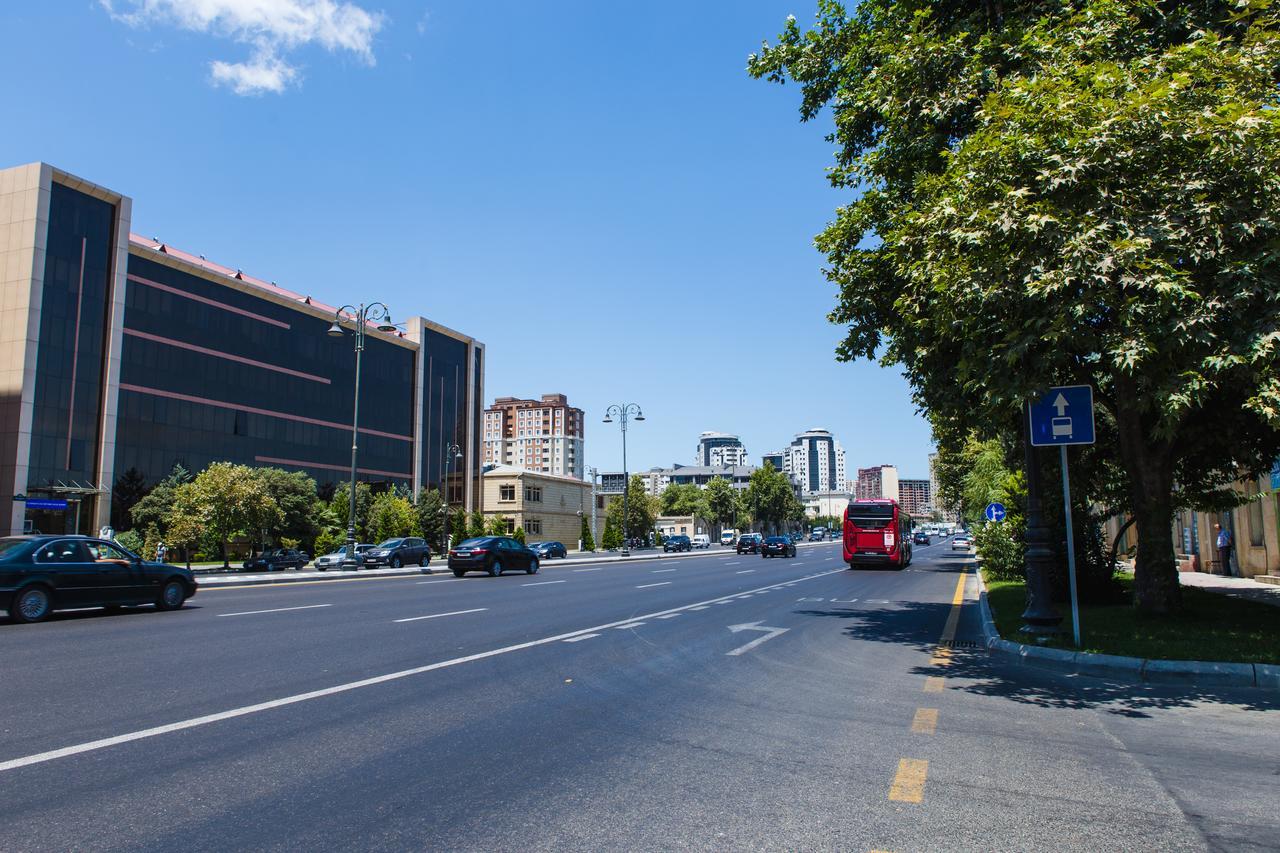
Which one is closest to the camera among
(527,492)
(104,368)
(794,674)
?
(794,674)

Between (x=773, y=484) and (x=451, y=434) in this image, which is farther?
(x=773, y=484)

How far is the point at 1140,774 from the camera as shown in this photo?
5145mm

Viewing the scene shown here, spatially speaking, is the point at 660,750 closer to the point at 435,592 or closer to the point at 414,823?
the point at 414,823

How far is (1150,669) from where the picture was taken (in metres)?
8.57

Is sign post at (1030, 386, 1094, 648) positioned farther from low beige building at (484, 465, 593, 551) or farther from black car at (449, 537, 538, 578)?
low beige building at (484, 465, 593, 551)

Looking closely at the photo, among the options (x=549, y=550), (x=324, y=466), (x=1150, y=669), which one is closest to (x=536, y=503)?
(x=324, y=466)

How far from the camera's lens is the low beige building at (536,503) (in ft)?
293

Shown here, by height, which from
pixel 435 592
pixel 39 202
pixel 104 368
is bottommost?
pixel 435 592

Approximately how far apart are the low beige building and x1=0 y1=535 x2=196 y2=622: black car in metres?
72.0

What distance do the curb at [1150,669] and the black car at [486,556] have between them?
2353 cm

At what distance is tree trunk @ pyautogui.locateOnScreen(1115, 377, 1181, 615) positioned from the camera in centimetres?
1195

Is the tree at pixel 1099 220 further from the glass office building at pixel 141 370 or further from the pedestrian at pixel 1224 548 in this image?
the glass office building at pixel 141 370

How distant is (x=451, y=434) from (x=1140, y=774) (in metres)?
93.3

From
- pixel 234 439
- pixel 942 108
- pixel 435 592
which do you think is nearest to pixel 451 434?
pixel 234 439
